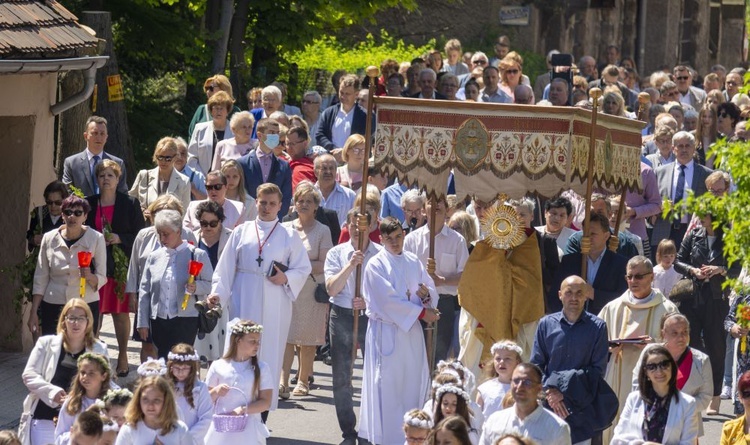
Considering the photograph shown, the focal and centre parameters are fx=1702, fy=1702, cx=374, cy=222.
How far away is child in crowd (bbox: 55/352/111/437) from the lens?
37.4 ft

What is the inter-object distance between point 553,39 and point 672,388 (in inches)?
961

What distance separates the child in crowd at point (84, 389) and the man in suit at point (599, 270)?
4.05m

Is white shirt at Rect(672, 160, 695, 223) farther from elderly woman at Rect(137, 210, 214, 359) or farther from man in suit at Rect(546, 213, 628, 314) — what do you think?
elderly woman at Rect(137, 210, 214, 359)

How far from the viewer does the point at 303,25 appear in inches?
920

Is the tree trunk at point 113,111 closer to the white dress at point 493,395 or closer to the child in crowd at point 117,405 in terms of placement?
the child in crowd at point 117,405

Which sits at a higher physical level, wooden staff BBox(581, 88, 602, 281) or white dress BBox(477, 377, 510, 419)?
wooden staff BBox(581, 88, 602, 281)

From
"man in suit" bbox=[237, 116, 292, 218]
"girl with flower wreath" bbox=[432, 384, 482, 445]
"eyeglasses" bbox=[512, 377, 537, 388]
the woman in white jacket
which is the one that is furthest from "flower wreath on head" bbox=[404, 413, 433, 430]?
"man in suit" bbox=[237, 116, 292, 218]

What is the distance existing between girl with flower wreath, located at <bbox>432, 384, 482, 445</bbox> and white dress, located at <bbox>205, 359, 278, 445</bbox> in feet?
5.04

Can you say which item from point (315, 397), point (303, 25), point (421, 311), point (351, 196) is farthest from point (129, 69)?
point (421, 311)

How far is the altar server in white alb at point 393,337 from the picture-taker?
1327 centimetres

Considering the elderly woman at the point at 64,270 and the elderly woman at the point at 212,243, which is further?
the elderly woman at the point at 64,270

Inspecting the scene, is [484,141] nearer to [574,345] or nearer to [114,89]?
[574,345]

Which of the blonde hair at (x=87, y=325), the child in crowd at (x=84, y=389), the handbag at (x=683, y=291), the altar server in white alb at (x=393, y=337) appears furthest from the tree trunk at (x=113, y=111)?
the child in crowd at (x=84, y=389)

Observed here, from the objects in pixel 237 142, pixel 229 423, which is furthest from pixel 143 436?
pixel 237 142
